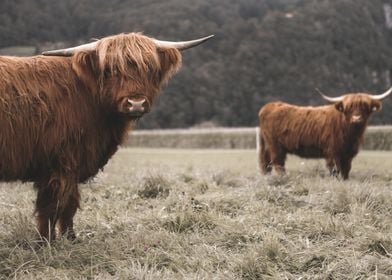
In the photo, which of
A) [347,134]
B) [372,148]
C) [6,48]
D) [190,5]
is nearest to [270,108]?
[347,134]

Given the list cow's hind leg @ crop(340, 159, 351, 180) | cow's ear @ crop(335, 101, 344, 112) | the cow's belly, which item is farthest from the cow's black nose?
the cow's belly

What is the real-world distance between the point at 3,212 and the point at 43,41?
15.8m

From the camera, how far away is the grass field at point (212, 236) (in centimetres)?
327

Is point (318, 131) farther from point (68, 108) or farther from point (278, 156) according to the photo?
point (68, 108)

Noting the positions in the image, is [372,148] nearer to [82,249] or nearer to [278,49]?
[82,249]

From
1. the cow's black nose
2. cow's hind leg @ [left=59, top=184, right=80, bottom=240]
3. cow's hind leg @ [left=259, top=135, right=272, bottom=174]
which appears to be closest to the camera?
the cow's black nose

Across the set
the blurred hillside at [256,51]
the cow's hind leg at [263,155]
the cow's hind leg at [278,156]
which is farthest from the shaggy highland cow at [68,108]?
the blurred hillside at [256,51]

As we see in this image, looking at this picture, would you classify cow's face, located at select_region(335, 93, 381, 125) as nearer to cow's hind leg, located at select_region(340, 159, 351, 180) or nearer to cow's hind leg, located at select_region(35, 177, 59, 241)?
cow's hind leg, located at select_region(340, 159, 351, 180)

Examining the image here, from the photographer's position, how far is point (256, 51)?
4634 centimetres

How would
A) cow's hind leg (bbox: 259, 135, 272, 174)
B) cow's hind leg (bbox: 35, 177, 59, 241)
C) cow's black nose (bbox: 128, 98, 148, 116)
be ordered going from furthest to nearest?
cow's hind leg (bbox: 259, 135, 272, 174), cow's hind leg (bbox: 35, 177, 59, 241), cow's black nose (bbox: 128, 98, 148, 116)

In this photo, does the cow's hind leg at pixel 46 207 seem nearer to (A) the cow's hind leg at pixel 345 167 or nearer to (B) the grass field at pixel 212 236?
(B) the grass field at pixel 212 236

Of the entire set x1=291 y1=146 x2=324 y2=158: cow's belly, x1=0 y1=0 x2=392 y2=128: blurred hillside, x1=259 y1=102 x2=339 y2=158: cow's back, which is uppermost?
x1=259 y1=102 x2=339 y2=158: cow's back

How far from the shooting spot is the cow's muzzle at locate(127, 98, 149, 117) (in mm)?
3674

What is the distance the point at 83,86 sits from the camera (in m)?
4.06
